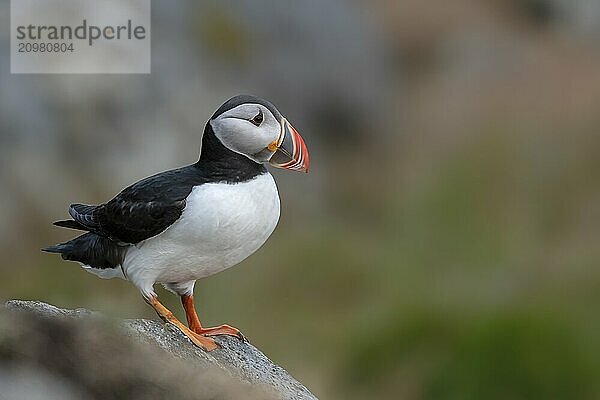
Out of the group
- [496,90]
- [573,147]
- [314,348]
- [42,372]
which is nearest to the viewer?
[42,372]

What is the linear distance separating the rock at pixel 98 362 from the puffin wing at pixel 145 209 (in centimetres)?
9

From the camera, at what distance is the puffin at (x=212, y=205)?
3.59ft

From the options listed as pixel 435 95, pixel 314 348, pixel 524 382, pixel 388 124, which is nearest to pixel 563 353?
pixel 524 382

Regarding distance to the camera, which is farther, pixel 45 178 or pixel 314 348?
pixel 45 178

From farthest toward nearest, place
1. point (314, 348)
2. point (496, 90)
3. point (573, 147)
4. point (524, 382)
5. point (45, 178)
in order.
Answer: point (496, 90) < point (573, 147) < point (45, 178) < point (314, 348) < point (524, 382)

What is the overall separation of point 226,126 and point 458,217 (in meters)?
1.35

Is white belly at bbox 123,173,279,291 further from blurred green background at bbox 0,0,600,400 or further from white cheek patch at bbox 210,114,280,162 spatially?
blurred green background at bbox 0,0,600,400

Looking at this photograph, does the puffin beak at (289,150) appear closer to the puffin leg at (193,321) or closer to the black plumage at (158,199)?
the black plumage at (158,199)

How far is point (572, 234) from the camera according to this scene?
8.04ft

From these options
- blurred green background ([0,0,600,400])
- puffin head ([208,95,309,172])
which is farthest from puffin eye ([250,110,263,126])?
blurred green background ([0,0,600,400])

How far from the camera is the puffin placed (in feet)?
3.59

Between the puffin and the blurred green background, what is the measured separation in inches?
17.9

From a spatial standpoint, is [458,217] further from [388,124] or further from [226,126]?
[226,126]

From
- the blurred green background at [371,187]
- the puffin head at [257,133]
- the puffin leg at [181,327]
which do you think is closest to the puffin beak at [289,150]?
the puffin head at [257,133]
